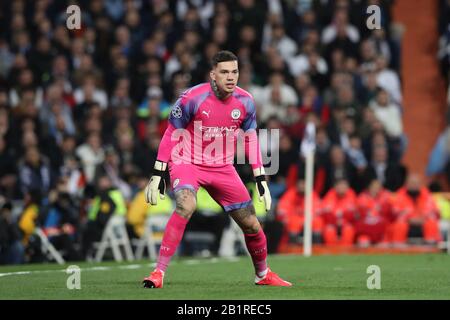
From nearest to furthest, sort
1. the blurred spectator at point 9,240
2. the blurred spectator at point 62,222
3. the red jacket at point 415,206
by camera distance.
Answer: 1. the blurred spectator at point 9,240
2. the blurred spectator at point 62,222
3. the red jacket at point 415,206

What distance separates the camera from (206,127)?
39.3ft

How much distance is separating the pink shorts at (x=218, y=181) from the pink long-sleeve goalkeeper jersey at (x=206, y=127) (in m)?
0.07

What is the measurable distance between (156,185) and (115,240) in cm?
827

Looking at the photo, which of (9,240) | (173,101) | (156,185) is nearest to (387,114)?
(173,101)

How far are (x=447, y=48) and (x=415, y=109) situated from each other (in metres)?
1.43

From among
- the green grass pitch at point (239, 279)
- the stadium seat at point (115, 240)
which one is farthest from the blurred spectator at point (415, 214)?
the stadium seat at point (115, 240)

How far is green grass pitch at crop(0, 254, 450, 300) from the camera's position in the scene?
10961mm

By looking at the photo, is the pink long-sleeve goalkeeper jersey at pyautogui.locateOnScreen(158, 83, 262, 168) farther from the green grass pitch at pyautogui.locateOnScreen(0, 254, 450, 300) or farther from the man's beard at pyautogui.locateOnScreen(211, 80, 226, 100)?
the green grass pitch at pyautogui.locateOnScreen(0, 254, 450, 300)

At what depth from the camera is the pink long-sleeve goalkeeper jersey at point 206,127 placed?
1193 cm

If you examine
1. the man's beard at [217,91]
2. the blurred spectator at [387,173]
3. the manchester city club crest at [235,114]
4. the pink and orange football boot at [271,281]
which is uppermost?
the man's beard at [217,91]

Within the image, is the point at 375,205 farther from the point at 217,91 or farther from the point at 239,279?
the point at 217,91

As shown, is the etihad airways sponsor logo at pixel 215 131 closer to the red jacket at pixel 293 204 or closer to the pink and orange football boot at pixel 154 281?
the pink and orange football boot at pixel 154 281

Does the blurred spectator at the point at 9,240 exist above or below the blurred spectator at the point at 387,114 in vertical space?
below

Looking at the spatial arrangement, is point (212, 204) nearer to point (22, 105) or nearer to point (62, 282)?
point (22, 105)
